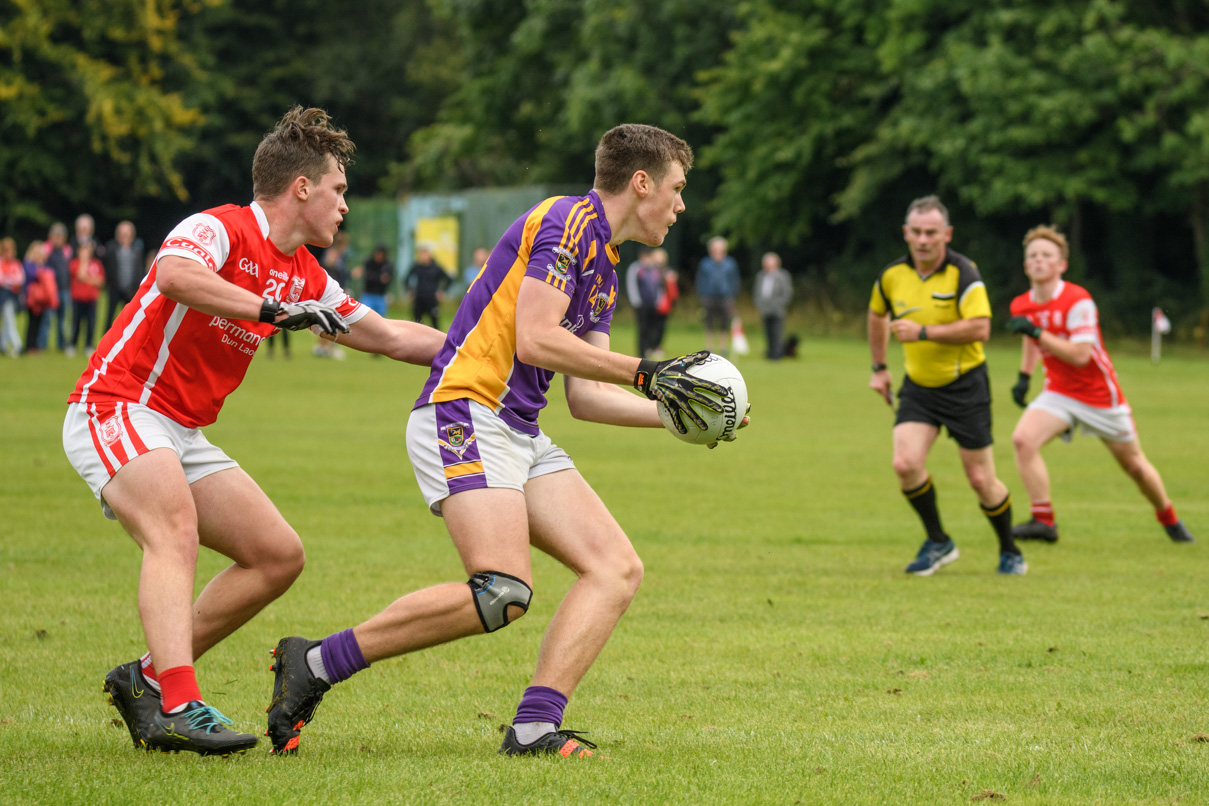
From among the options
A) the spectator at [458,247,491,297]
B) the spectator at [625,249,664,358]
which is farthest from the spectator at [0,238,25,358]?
the spectator at [625,249,664,358]

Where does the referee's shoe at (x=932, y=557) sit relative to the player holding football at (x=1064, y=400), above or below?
below

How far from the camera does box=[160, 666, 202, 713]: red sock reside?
4625mm

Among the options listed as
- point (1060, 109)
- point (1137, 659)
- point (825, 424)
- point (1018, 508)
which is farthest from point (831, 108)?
point (1137, 659)

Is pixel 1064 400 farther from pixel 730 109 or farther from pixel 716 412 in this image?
pixel 730 109

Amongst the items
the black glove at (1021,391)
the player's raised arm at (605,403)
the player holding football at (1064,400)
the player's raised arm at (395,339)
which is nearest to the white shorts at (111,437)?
the player's raised arm at (395,339)

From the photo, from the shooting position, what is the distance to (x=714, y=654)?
6824 millimetres

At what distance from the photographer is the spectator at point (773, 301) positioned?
28.9 metres

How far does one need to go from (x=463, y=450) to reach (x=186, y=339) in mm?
1059

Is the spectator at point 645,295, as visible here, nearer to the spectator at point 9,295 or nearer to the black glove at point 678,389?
the spectator at point 9,295

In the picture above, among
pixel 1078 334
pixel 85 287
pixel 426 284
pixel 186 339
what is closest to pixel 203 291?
pixel 186 339

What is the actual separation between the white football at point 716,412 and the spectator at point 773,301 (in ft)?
79.5

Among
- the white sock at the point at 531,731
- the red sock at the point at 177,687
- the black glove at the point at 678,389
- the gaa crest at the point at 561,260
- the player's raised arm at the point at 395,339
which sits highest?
the gaa crest at the point at 561,260

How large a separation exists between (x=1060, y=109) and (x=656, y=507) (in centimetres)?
2361

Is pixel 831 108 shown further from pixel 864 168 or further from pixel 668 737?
pixel 668 737
